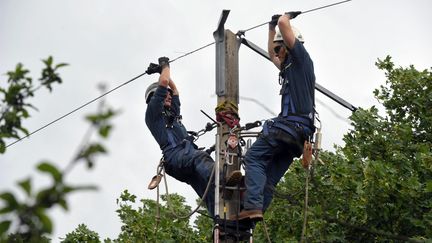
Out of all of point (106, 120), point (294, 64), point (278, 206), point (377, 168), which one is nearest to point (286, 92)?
point (294, 64)

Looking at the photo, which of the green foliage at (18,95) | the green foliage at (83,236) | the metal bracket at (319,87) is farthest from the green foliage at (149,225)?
the green foliage at (18,95)

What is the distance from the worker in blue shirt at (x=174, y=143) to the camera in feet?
28.2

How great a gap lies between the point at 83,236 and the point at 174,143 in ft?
28.0

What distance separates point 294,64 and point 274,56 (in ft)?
1.86

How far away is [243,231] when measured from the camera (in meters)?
8.12

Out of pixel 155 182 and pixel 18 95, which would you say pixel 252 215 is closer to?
pixel 155 182

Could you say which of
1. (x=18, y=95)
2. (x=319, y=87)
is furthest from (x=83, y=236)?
(x=18, y=95)

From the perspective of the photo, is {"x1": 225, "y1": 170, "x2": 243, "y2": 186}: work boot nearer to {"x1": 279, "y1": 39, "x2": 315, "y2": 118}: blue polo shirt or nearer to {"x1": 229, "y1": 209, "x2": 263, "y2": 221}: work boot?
{"x1": 229, "y1": 209, "x2": 263, "y2": 221}: work boot

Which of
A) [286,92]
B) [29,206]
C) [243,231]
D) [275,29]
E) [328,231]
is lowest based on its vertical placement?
[29,206]

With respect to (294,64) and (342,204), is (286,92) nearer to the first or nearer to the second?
(294,64)

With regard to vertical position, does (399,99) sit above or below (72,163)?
above

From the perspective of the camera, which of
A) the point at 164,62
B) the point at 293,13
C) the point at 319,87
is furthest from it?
the point at 319,87

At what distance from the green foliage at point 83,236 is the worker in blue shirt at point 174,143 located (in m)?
7.84

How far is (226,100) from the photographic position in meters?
8.58
